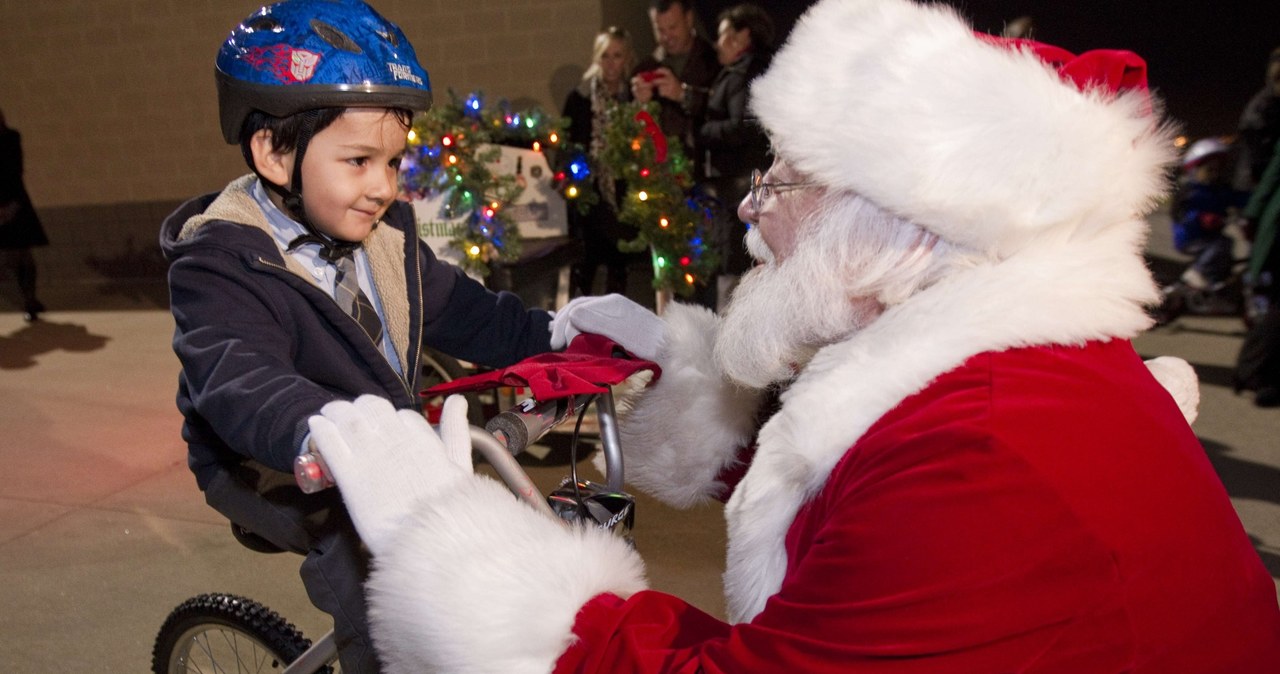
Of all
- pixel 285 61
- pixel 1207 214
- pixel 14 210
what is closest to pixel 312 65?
pixel 285 61

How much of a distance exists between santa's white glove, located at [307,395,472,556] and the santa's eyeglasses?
0.65 meters

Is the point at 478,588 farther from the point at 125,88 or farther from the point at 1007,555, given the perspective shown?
the point at 125,88

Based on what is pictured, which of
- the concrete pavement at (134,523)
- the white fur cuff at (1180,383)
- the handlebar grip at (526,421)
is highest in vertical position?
the white fur cuff at (1180,383)

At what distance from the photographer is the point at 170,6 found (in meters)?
9.13

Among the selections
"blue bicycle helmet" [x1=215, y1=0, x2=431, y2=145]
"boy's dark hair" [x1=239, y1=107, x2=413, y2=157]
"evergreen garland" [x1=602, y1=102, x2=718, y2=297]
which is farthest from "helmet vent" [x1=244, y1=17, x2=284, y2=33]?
"evergreen garland" [x1=602, y1=102, x2=718, y2=297]

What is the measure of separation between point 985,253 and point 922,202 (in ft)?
0.39

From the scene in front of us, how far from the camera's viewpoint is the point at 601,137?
521 cm

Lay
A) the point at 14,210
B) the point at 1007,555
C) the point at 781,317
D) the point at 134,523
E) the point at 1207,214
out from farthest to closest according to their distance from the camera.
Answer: the point at 14,210, the point at 1207,214, the point at 134,523, the point at 781,317, the point at 1007,555

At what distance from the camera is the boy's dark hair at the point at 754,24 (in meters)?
5.46

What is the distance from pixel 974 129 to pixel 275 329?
4.13 ft

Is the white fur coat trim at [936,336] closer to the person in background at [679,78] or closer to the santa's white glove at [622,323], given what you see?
the santa's white glove at [622,323]

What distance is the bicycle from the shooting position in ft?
4.72

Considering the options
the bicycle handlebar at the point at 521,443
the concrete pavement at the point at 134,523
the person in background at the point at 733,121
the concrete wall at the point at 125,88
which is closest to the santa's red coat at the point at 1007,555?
the bicycle handlebar at the point at 521,443

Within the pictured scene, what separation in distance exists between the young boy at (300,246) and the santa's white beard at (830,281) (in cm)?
80
